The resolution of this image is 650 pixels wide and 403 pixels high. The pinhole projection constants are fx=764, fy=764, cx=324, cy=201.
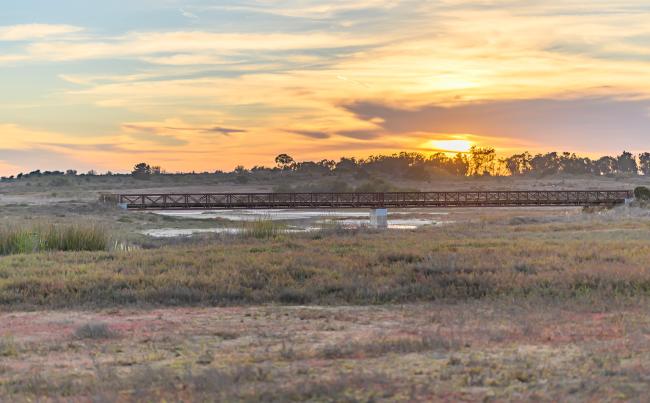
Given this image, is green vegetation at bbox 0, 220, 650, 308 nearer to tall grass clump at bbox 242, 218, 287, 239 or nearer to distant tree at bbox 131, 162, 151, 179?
tall grass clump at bbox 242, 218, 287, 239

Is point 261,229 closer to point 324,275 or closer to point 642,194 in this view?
point 324,275

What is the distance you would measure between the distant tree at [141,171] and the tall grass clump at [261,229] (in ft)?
465

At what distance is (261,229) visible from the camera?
37469mm

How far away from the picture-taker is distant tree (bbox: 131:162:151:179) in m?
177

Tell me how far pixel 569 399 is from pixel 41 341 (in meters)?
9.20

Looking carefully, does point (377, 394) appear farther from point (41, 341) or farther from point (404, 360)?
point (41, 341)

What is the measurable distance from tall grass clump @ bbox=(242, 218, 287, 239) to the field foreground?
62.1 feet

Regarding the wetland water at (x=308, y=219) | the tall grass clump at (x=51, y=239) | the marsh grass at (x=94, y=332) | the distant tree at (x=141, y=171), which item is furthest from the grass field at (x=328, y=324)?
the distant tree at (x=141, y=171)

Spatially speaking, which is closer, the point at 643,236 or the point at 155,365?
the point at 155,365

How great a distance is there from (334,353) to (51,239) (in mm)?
22609

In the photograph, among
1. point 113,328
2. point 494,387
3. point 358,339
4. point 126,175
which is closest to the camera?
point 494,387

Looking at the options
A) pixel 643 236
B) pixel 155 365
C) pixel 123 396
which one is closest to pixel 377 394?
pixel 123 396

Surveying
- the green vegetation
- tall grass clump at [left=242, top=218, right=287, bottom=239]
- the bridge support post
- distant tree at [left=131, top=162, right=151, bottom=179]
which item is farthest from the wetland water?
distant tree at [left=131, top=162, right=151, bottom=179]

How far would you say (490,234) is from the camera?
128 feet
